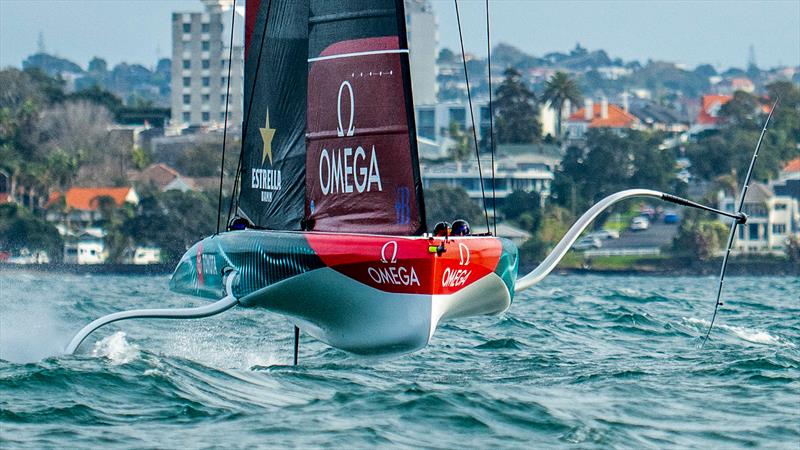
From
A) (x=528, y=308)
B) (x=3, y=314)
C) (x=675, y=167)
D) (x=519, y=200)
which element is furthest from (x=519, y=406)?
(x=675, y=167)

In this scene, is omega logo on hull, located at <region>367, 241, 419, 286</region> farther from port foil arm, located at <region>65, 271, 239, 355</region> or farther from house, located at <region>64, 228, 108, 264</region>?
house, located at <region>64, 228, 108, 264</region>

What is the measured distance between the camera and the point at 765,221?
7356 cm

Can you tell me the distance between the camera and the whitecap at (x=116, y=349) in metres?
15.0

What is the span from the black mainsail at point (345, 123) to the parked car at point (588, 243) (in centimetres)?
5489

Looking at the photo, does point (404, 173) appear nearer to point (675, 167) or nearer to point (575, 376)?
point (575, 376)

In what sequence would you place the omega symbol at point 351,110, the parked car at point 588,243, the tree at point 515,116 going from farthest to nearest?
the tree at point 515,116 → the parked car at point 588,243 → the omega symbol at point 351,110

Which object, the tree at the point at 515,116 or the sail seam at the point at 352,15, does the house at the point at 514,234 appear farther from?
the sail seam at the point at 352,15

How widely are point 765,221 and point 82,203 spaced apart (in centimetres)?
2840

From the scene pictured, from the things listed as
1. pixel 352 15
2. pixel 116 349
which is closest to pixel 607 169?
pixel 116 349

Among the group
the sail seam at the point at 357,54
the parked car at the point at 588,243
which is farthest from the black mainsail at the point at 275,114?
the parked car at the point at 588,243

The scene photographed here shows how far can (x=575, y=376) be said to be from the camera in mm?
14469

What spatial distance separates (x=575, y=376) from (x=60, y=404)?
4.42 metres

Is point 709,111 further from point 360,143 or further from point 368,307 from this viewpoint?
point 368,307

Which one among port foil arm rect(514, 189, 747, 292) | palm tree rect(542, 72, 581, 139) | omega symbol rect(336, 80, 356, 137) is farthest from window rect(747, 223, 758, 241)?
omega symbol rect(336, 80, 356, 137)
